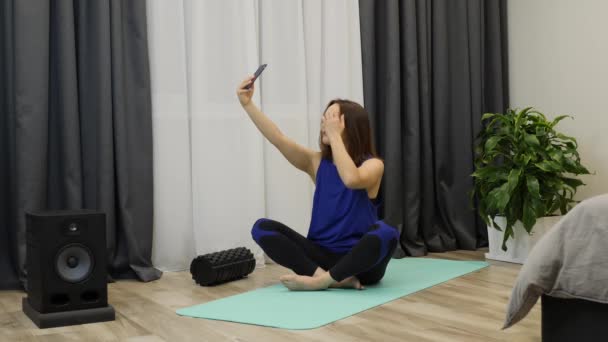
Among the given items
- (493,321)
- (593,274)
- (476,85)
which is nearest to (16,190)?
(493,321)

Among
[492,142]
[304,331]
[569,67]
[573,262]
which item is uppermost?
[569,67]

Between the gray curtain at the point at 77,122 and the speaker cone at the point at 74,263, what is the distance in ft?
2.08

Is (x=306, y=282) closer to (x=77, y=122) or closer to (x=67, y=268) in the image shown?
(x=67, y=268)

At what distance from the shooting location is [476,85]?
13.3 ft

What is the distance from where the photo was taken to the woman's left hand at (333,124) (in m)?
2.65

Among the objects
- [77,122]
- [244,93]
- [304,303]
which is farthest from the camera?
[77,122]

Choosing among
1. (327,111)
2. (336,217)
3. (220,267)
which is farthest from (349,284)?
(327,111)

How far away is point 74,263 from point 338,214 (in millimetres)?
1044

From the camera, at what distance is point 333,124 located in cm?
265

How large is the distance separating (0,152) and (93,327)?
104 cm

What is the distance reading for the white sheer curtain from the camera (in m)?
3.17

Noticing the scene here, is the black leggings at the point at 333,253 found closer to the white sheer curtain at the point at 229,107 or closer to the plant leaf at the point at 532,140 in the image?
the white sheer curtain at the point at 229,107

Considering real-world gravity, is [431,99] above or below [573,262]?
above

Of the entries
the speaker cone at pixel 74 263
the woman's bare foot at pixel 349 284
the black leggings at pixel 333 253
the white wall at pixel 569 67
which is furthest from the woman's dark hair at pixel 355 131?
the white wall at pixel 569 67
